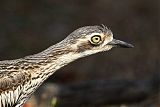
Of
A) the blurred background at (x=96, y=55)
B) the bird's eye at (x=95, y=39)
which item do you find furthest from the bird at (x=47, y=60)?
the blurred background at (x=96, y=55)

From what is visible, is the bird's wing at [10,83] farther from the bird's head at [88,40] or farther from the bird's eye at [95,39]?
the bird's eye at [95,39]

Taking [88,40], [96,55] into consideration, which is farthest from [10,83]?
[96,55]

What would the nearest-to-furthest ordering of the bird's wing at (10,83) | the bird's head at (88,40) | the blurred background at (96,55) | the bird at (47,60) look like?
the bird's wing at (10,83), the bird at (47,60), the bird's head at (88,40), the blurred background at (96,55)

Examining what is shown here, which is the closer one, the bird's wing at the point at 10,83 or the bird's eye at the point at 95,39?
the bird's wing at the point at 10,83

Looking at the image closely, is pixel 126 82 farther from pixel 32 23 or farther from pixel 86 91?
pixel 32 23

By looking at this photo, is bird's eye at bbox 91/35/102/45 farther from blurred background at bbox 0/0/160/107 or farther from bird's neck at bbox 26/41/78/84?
blurred background at bbox 0/0/160/107

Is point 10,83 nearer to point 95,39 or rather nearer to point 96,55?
point 95,39

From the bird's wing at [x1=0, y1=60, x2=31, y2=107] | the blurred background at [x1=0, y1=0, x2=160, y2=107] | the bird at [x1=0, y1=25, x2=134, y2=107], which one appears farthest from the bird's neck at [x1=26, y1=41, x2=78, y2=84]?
the blurred background at [x1=0, y1=0, x2=160, y2=107]
